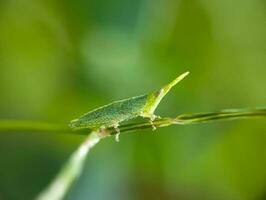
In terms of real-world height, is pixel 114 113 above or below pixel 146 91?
below

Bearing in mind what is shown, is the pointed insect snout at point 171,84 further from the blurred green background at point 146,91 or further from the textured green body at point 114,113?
the blurred green background at point 146,91

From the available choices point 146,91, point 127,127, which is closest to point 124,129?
point 127,127

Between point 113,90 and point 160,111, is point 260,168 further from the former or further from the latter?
point 113,90

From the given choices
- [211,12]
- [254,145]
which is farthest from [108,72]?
[254,145]

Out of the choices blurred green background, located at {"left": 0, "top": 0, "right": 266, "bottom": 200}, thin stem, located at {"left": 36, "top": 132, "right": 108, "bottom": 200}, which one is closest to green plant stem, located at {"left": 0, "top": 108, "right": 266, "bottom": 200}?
thin stem, located at {"left": 36, "top": 132, "right": 108, "bottom": 200}

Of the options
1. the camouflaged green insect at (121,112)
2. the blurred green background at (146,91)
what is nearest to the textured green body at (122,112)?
the camouflaged green insect at (121,112)

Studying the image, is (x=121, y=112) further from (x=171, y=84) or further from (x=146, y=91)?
(x=146, y=91)
